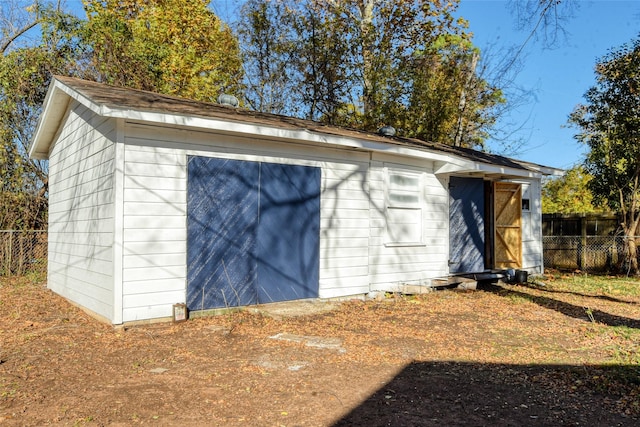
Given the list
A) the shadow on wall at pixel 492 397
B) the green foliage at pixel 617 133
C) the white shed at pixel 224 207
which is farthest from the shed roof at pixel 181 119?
the green foliage at pixel 617 133

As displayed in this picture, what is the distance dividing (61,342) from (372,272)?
5.31 meters

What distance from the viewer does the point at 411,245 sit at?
947cm

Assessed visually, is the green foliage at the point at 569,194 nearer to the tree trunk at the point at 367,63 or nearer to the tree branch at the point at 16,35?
the tree trunk at the point at 367,63

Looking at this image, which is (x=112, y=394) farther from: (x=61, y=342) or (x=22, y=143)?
(x=22, y=143)

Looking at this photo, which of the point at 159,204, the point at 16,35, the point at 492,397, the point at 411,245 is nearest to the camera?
the point at 492,397

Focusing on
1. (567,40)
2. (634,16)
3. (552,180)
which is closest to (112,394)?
(567,40)

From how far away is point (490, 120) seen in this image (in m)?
20.7

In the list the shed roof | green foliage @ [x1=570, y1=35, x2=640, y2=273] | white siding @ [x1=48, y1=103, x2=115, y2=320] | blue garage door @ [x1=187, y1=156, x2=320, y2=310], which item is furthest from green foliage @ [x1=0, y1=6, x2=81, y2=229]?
green foliage @ [x1=570, y1=35, x2=640, y2=273]

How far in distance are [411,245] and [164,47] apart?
11473 mm

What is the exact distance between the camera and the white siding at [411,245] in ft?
29.2

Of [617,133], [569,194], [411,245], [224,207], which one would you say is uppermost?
[617,133]

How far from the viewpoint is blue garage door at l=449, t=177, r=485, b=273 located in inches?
411

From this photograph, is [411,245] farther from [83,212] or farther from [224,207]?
[83,212]

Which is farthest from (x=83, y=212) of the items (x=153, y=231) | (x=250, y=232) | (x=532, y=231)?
(x=532, y=231)
